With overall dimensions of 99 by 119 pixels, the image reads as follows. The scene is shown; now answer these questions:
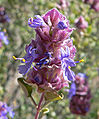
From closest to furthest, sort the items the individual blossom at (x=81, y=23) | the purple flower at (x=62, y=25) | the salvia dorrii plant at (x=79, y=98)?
the purple flower at (x=62, y=25)
the individual blossom at (x=81, y=23)
the salvia dorrii plant at (x=79, y=98)

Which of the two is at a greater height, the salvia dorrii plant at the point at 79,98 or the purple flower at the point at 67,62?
the purple flower at the point at 67,62

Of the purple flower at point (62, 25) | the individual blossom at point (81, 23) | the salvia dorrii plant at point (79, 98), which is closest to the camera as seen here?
the purple flower at point (62, 25)

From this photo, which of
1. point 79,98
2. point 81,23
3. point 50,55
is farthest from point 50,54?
point 79,98

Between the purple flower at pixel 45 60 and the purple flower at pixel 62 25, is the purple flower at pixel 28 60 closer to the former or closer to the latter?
the purple flower at pixel 45 60

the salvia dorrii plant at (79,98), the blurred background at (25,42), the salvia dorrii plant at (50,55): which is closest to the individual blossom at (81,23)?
the blurred background at (25,42)

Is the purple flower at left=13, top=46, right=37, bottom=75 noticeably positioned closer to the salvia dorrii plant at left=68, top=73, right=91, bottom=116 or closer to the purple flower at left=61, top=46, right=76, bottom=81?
the purple flower at left=61, top=46, right=76, bottom=81

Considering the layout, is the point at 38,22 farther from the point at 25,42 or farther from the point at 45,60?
the point at 25,42

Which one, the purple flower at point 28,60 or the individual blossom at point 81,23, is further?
the individual blossom at point 81,23

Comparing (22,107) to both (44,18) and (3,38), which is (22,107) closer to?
(3,38)

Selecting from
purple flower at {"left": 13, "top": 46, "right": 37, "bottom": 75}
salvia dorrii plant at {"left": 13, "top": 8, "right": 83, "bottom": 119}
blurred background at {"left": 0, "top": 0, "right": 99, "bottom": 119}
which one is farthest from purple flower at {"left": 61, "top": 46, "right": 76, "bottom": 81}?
blurred background at {"left": 0, "top": 0, "right": 99, "bottom": 119}
